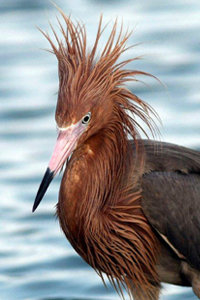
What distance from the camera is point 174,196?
7.12 metres

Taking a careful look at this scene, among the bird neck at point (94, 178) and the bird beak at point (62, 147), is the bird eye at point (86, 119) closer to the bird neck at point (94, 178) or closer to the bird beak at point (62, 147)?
the bird beak at point (62, 147)

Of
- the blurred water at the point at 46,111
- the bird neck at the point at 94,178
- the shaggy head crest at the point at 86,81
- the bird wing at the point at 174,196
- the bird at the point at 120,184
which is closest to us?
the shaggy head crest at the point at 86,81

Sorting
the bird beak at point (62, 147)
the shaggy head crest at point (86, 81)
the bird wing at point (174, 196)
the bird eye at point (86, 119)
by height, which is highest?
the shaggy head crest at point (86, 81)

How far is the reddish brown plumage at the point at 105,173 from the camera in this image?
6.79m

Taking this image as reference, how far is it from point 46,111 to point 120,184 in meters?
4.55

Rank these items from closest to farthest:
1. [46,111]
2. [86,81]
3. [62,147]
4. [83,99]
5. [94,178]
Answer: [62,147]
[83,99]
[86,81]
[94,178]
[46,111]

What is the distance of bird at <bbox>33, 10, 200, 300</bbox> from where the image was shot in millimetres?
6781

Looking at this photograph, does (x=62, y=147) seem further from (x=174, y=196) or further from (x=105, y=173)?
(x=174, y=196)

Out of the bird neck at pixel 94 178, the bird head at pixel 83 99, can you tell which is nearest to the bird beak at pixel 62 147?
the bird head at pixel 83 99

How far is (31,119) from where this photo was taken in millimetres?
11359

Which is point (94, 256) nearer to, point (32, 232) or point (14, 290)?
point (14, 290)

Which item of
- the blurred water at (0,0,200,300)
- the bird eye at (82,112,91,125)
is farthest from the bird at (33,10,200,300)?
the blurred water at (0,0,200,300)

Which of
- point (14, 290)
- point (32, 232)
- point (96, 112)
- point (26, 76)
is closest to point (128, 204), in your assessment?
point (96, 112)

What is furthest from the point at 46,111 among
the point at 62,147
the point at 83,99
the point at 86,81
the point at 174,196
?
the point at 62,147
